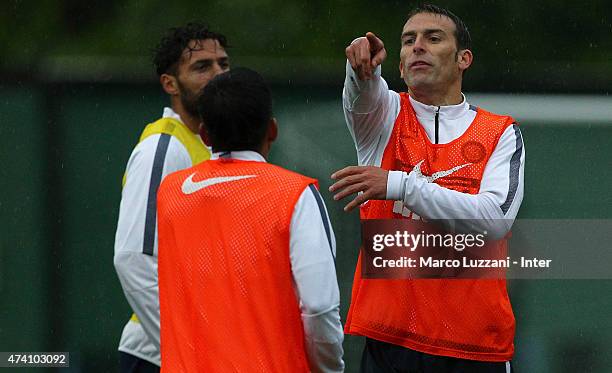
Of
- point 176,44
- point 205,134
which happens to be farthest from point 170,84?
point 205,134

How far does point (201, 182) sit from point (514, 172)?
1.16 m

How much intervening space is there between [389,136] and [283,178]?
2.81 ft

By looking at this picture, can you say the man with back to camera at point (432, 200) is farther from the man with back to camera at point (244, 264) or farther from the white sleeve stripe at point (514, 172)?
the man with back to camera at point (244, 264)

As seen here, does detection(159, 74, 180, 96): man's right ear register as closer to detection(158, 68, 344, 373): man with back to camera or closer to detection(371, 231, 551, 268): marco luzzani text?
detection(371, 231, 551, 268): marco luzzani text

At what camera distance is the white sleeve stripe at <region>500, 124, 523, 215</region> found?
12.6ft

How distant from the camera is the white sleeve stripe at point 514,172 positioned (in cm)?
384

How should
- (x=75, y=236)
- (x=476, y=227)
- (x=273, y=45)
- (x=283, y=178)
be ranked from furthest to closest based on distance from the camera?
(x=273, y=45)
(x=75, y=236)
(x=476, y=227)
(x=283, y=178)

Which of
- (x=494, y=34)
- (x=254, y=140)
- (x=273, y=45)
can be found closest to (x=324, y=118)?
(x=273, y=45)

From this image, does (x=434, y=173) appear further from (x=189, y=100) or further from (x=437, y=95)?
(x=189, y=100)

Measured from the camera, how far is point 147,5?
6.97 m

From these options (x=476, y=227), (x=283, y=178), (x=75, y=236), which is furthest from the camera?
(x=75, y=236)

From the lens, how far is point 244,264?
307cm

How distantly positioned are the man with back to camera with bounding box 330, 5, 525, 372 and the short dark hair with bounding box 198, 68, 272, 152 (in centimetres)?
53

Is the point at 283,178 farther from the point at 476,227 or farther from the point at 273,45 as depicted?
the point at 273,45
